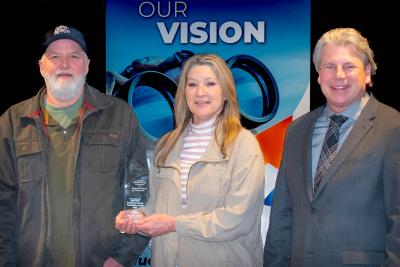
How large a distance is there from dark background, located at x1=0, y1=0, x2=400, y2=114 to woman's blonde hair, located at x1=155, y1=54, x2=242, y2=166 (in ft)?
4.92

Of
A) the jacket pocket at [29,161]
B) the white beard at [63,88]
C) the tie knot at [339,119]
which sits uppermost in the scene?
the white beard at [63,88]

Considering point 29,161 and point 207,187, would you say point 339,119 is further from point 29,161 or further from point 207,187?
point 29,161

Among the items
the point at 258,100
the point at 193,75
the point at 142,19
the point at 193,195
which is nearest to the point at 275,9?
the point at 258,100

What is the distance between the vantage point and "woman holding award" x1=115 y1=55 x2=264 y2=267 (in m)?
2.70

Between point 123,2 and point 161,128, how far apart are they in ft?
3.64

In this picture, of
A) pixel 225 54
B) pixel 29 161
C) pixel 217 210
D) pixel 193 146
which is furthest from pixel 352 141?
pixel 225 54

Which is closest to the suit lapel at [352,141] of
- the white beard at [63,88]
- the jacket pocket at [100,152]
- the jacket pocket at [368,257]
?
the jacket pocket at [368,257]

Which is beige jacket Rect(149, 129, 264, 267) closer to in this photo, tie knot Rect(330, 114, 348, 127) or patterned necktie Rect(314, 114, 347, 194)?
patterned necktie Rect(314, 114, 347, 194)

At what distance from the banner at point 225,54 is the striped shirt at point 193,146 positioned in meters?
1.40

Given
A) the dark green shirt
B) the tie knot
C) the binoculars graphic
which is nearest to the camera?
the tie knot

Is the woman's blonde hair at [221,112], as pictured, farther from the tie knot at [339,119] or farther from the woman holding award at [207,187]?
the tie knot at [339,119]

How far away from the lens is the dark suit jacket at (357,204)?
95.3 inches

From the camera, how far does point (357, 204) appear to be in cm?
248

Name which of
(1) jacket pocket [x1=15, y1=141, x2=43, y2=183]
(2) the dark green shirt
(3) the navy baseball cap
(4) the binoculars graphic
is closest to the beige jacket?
(2) the dark green shirt
